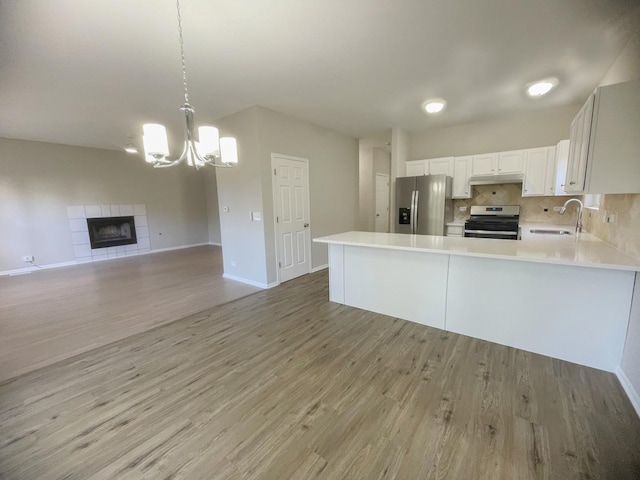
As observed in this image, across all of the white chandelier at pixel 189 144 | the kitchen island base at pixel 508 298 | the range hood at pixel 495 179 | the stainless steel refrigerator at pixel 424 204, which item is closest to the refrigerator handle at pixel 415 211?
the stainless steel refrigerator at pixel 424 204

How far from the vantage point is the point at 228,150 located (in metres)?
2.31

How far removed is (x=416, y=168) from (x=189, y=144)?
4.33m

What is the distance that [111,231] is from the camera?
6.76m

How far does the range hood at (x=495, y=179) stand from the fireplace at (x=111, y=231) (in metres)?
8.17

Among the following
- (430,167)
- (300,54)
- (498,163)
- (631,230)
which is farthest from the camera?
(430,167)

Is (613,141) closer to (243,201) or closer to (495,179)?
(495,179)

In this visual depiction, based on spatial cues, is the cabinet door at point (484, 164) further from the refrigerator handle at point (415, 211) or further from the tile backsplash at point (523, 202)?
the refrigerator handle at point (415, 211)

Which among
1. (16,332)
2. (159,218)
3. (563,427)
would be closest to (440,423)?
(563,427)

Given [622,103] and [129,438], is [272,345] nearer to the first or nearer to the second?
[129,438]

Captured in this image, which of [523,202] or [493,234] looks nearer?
[493,234]

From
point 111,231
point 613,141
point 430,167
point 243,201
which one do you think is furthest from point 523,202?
point 111,231

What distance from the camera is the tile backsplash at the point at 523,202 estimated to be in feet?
14.2

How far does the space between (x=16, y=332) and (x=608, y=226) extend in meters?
6.48

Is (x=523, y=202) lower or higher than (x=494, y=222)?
higher
